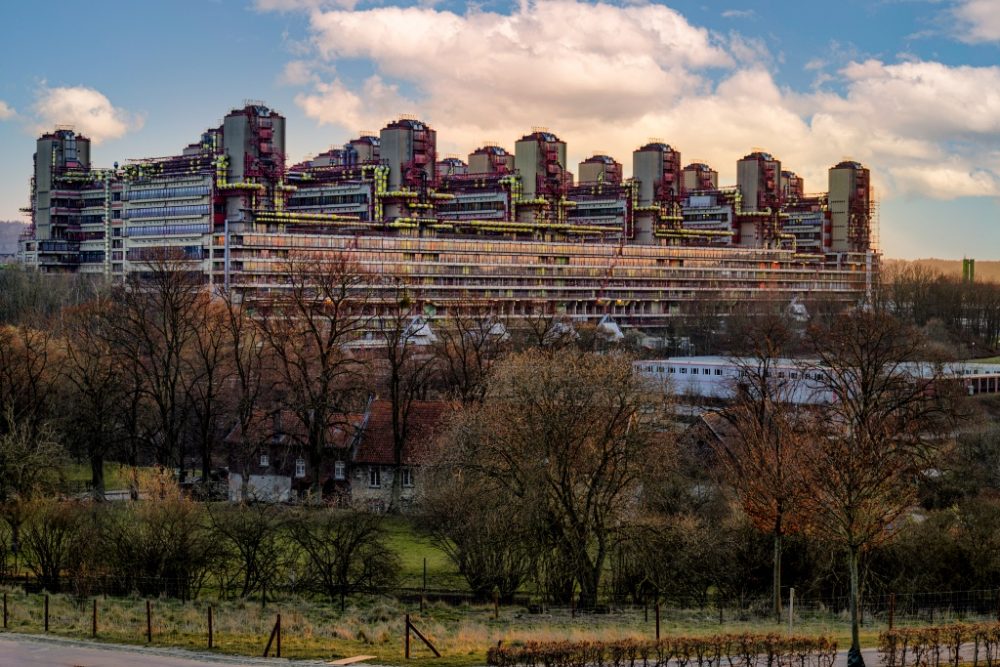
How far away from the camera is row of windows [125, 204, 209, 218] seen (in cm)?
11625

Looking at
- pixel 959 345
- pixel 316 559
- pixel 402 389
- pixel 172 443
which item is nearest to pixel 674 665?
pixel 316 559

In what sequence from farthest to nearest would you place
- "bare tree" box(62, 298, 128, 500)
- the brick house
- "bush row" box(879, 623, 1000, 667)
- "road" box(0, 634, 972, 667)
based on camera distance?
"bare tree" box(62, 298, 128, 500), the brick house, "road" box(0, 634, 972, 667), "bush row" box(879, 623, 1000, 667)

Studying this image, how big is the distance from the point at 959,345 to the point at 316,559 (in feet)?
324

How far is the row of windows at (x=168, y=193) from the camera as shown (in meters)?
116

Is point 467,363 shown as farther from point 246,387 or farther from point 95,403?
point 95,403

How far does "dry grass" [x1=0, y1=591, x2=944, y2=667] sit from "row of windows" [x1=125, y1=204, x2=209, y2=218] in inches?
3401

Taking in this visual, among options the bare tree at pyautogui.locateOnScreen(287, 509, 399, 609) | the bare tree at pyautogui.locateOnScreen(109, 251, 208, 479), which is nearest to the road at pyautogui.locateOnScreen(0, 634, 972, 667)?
the bare tree at pyautogui.locateOnScreen(287, 509, 399, 609)

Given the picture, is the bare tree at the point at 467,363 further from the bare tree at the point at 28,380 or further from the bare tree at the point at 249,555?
the bare tree at the point at 28,380

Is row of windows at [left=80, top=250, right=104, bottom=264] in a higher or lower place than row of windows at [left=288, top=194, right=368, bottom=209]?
lower

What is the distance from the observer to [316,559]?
34.2m

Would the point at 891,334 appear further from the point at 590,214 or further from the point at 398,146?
the point at 590,214

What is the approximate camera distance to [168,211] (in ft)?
395

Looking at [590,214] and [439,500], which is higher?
[590,214]

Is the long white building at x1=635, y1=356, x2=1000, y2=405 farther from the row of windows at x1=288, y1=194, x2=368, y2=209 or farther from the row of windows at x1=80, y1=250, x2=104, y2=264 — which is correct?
the row of windows at x1=80, y1=250, x2=104, y2=264
